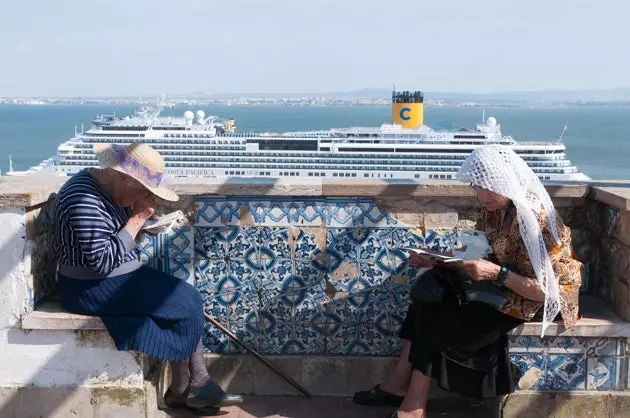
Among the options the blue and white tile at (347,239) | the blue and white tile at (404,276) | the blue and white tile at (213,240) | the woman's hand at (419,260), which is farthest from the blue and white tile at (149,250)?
the woman's hand at (419,260)

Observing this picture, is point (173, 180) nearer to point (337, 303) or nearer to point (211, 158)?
point (337, 303)

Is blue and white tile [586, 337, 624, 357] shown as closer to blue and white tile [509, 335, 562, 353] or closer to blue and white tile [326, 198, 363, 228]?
blue and white tile [509, 335, 562, 353]

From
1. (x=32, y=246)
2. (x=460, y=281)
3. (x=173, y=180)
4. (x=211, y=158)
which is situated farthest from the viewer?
(x=211, y=158)

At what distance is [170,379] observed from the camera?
3545 mm

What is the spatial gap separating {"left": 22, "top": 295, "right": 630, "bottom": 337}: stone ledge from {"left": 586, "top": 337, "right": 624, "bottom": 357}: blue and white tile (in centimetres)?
4

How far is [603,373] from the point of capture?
3.29 m

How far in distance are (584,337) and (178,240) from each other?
1813 millimetres

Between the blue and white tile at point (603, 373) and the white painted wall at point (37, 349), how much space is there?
1.86m

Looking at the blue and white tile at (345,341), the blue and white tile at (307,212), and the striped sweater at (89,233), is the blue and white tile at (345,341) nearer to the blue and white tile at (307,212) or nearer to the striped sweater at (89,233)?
the blue and white tile at (307,212)

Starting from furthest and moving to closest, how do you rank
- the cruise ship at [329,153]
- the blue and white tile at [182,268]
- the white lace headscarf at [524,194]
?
the cruise ship at [329,153] → the blue and white tile at [182,268] → the white lace headscarf at [524,194]

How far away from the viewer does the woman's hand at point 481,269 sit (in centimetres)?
295

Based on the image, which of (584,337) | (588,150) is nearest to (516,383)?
(584,337)

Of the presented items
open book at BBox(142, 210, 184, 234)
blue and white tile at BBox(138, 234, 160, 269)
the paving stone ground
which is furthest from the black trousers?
blue and white tile at BBox(138, 234, 160, 269)

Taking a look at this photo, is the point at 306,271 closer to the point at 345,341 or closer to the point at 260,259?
the point at 260,259
